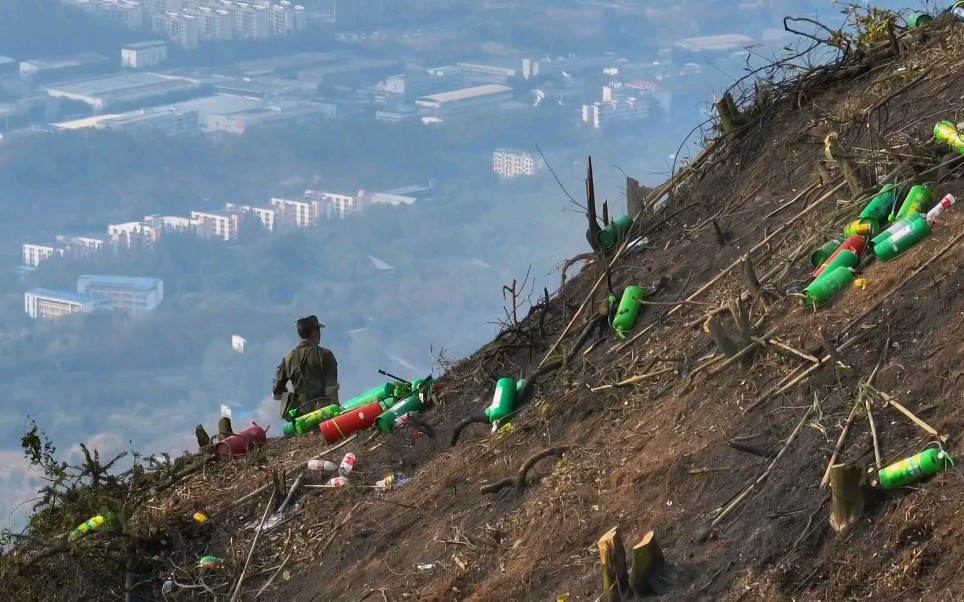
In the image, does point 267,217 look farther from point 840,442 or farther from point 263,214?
point 840,442

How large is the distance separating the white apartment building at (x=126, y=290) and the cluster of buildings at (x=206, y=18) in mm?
52179

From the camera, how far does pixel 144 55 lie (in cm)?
13362

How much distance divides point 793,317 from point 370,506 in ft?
9.68

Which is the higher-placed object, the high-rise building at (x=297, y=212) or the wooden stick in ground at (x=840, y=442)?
the wooden stick in ground at (x=840, y=442)

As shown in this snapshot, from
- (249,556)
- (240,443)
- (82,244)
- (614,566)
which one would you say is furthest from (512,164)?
(614,566)

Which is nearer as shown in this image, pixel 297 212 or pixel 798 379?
pixel 798 379

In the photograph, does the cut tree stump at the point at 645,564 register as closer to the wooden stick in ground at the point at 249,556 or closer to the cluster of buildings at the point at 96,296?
the wooden stick in ground at the point at 249,556

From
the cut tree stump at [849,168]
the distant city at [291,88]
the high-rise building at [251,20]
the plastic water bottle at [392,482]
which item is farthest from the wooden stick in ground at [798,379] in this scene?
the high-rise building at [251,20]

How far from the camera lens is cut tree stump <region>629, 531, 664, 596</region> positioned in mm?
5598

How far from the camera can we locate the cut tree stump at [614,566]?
221 inches

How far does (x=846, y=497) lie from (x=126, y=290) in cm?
8931

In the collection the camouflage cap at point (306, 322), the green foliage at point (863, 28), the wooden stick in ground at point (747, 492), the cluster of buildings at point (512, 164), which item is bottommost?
the cluster of buildings at point (512, 164)

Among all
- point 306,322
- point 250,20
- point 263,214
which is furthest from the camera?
point 250,20

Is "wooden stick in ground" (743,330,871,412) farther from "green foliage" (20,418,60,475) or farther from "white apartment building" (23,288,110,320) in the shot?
"white apartment building" (23,288,110,320)
